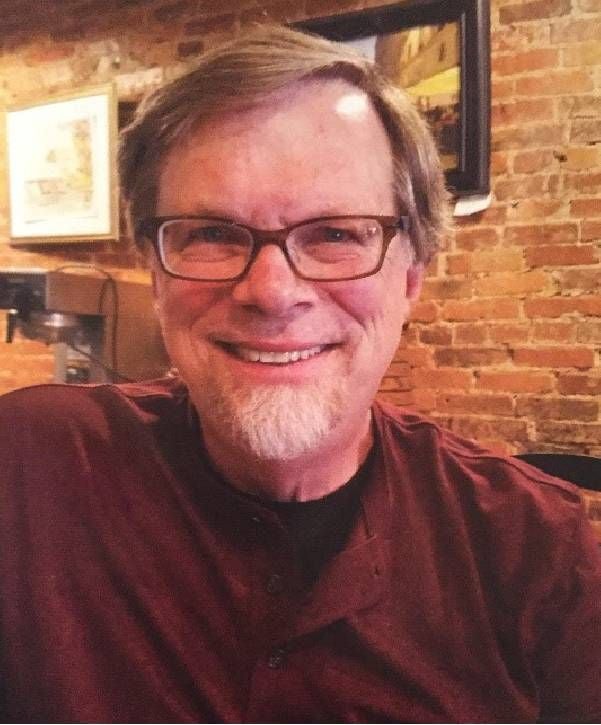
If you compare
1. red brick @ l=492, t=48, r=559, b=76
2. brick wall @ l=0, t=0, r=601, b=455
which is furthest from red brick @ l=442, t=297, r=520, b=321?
red brick @ l=492, t=48, r=559, b=76

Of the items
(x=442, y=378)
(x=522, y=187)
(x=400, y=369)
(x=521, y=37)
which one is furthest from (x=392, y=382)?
(x=521, y=37)

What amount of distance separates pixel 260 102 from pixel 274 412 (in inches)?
15.1

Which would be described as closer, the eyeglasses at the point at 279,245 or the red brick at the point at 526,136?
the eyeglasses at the point at 279,245

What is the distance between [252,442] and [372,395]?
181mm

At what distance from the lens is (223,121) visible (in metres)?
0.85

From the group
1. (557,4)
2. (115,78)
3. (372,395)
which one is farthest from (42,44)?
(372,395)

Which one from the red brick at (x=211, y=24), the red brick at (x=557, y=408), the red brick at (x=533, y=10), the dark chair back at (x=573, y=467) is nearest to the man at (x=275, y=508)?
the dark chair back at (x=573, y=467)

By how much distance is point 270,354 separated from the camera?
849mm

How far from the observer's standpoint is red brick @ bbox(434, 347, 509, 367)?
2.15 metres

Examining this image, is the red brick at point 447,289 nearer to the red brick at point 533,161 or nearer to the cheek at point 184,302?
the red brick at point 533,161

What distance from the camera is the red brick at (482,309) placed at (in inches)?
83.4

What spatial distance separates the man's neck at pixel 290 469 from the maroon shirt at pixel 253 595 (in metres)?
0.03

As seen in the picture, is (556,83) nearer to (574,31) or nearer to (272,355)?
(574,31)

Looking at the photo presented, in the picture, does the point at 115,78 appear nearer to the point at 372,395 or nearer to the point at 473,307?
the point at 473,307
